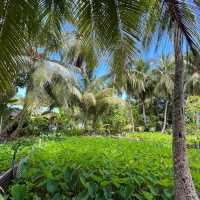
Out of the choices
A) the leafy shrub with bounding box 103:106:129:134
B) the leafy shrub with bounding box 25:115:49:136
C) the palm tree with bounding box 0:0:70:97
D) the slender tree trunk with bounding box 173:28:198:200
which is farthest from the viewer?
the leafy shrub with bounding box 103:106:129:134

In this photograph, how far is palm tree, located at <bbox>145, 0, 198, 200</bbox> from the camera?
5.00 meters

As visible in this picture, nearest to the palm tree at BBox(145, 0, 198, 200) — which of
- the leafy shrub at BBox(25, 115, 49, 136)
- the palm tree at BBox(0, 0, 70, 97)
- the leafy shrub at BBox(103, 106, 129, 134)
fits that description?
the palm tree at BBox(0, 0, 70, 97)

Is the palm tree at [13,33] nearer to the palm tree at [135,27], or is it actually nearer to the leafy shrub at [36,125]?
the palm tree at [135,27]

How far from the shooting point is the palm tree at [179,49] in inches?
197

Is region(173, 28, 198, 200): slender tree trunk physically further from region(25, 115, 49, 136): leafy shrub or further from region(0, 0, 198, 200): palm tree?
region(25, 115, 49, 136): leafy shrub

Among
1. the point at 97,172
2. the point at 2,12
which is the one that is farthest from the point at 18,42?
the point at 97,172

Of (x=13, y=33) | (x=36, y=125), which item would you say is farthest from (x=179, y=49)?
(x=36, y=125)

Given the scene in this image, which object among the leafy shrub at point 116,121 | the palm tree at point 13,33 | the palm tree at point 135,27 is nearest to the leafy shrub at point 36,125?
the leafy shrub at point 116,121

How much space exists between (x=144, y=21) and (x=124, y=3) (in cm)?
55

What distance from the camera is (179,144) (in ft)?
17.0

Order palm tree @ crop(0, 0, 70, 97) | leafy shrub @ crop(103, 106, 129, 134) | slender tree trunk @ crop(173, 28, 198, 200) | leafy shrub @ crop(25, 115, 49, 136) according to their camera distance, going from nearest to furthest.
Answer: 1. palm tree @ crop(0, 0, 70, 97)
2. slender tree trunk @ crop(173, 28, 198, 200)
3. leafy shrub @ crop(25, 115, 49, 136)
4. leafy shrub @ crop(103, 106, 129, 134)

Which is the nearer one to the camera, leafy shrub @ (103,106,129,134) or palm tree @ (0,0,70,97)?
palm tree @ (0,0,70,97)

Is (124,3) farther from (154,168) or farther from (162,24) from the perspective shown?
(154,168)

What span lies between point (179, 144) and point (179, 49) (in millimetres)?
1221
